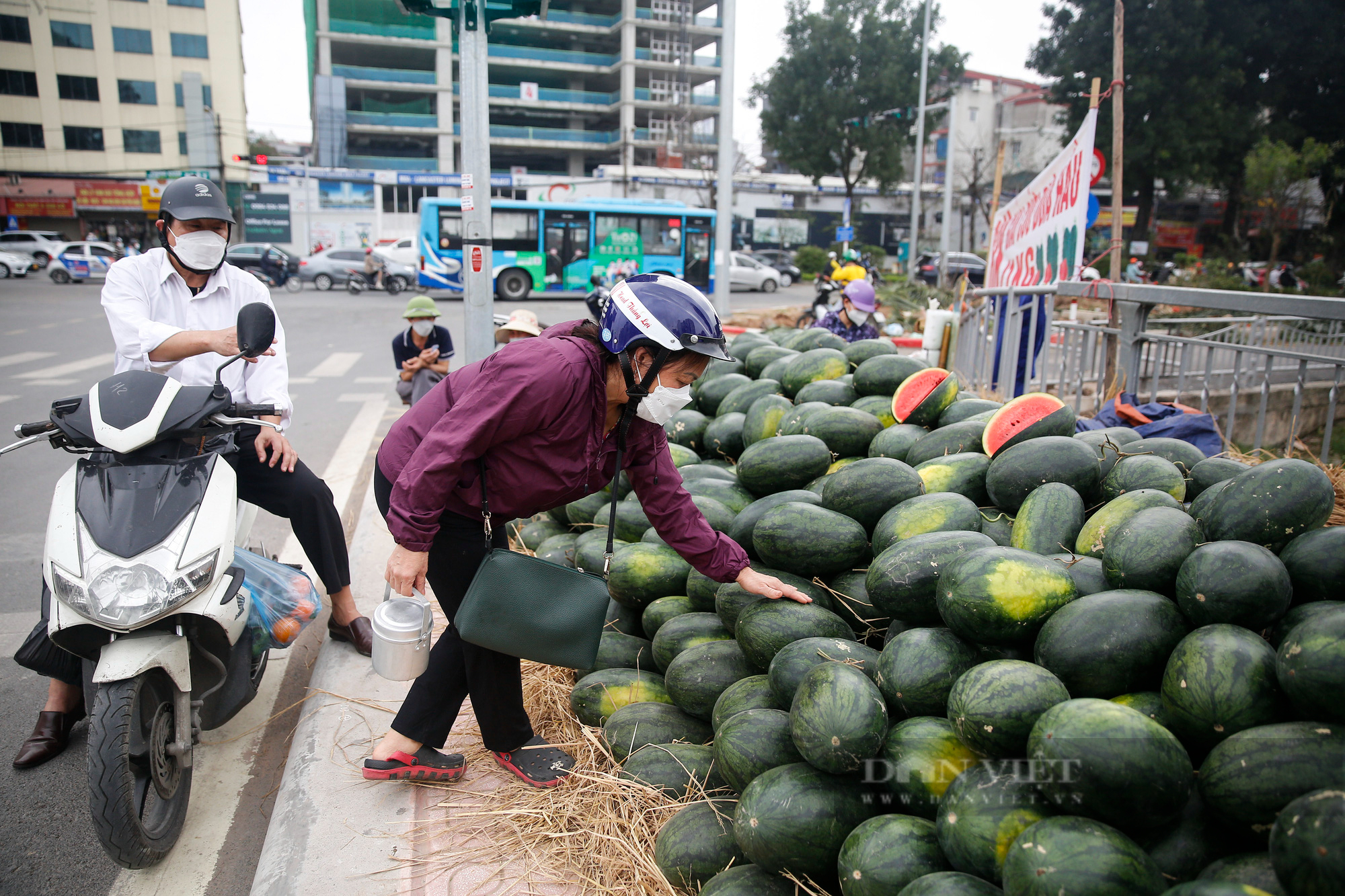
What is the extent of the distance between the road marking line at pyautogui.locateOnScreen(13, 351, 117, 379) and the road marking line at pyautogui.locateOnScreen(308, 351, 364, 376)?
→ 280 cm

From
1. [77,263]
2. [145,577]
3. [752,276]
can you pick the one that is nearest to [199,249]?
[145,577]

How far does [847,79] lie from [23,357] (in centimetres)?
4461

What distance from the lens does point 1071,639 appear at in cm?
222

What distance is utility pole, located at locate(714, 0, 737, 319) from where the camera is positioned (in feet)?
46.0

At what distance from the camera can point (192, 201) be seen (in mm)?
3523

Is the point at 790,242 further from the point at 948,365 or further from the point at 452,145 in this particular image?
the point at 948,365

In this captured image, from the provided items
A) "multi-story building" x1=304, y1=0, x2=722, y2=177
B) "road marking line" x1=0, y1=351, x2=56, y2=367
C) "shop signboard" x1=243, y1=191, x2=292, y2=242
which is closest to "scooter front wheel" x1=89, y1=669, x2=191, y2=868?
"road marking line" x1=0, y1=351, x2=56, y2=367

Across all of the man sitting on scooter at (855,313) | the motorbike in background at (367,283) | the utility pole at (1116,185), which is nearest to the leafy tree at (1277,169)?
the man sitting on scooter at (855,313)

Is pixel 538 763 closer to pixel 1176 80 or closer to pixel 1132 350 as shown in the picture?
pixel 1132 350

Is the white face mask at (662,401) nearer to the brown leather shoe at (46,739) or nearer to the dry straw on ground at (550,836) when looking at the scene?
the dry straw on ground at (550,836)

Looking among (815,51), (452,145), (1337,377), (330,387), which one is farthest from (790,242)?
(1337,377)

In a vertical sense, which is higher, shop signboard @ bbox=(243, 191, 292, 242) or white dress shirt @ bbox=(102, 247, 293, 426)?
shop signboard @ bbox=(243, 191, 292, 242)

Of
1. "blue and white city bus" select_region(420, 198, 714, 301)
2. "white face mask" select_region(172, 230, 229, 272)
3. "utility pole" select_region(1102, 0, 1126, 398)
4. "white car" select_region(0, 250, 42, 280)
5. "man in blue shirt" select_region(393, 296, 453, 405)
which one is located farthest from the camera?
"white car" select_region(0, 250, 42, 280)

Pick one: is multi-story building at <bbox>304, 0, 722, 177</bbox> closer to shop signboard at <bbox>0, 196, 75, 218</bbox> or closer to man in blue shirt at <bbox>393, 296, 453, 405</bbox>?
shop signboard at <bbox>0, 196, 75, 218</bbox>
